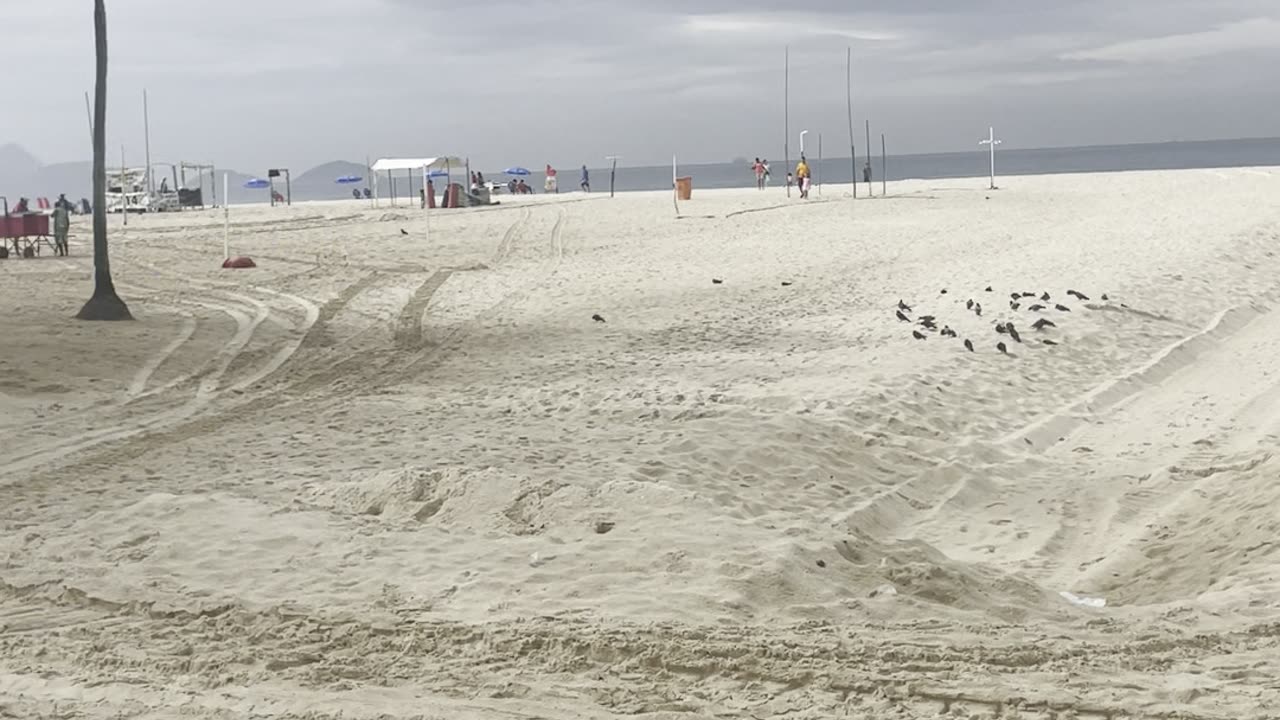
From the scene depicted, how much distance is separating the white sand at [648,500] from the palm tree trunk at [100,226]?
362mm

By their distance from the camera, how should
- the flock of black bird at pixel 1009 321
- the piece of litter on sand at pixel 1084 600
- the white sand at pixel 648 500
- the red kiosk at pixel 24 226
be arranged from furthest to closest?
1. the red kiosk at pixel 24 226
2. the flock of black bird at pixel 1009 321
3. the piece of litter on sand at pixel 1084 600
4. the white sand at pixel 648 500

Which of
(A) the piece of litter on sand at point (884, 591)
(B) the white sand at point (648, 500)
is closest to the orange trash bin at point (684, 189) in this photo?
(B) the white sand at point (648, 500)

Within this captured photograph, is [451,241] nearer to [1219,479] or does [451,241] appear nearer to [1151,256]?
[1151,256]

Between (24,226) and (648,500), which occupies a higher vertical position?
(24,226)

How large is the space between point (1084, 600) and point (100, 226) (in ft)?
38.9

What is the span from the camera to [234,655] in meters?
5.12

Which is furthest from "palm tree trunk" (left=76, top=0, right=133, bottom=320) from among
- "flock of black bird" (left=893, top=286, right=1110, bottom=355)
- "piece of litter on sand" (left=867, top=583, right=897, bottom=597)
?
"piece of litter on sand" (left=867, top=583, right=897, bottom=597)

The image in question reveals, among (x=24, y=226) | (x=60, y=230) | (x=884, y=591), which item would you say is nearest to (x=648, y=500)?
(x=884, y=591)

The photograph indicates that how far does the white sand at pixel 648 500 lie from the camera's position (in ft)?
16.0

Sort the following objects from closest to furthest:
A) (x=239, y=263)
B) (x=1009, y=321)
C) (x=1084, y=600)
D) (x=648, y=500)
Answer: (x=1084, y=600)
(x=648, y=500)
(x=1009, y=321)
(x=239, y=263)

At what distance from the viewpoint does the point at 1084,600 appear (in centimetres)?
654

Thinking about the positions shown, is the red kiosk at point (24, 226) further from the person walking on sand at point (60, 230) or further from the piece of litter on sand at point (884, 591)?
the piece of litter on sand at point (884, 591)

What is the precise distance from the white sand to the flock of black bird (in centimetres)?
14

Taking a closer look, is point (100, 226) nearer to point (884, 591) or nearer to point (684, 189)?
point (884, 591)
